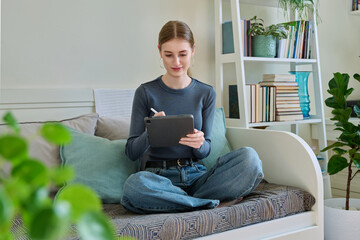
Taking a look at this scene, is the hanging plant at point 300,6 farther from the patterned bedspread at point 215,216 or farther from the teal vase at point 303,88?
the patterned bedspread at point 215,216

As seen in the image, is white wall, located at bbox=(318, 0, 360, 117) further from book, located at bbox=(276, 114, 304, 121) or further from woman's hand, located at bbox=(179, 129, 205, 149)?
woman's hand, located at bbox=(179, 129, 205, 149)

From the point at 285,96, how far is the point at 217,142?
0.63 meters

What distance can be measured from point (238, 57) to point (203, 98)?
0.51 metres

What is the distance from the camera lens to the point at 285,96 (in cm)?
243

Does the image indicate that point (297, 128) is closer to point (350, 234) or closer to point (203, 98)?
point (350, 234)

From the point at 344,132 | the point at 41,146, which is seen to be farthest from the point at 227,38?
the point at 41,146

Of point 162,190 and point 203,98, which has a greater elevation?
point 203,98

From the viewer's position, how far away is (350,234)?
1939 mm

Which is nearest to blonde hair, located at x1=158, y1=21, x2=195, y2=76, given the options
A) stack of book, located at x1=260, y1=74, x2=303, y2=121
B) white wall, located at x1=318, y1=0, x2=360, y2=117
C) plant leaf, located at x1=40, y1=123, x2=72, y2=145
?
stack of book, located at x1=260, y1=74, x2=303, y2=121

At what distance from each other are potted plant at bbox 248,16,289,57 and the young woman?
62cm

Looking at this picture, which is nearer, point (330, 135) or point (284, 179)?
point (284, 179)

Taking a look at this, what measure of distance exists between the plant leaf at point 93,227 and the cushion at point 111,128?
1806 millimetres

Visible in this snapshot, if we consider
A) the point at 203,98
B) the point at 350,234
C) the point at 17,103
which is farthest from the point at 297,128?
the point at 17,103

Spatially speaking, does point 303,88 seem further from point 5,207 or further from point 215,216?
point 5,207
